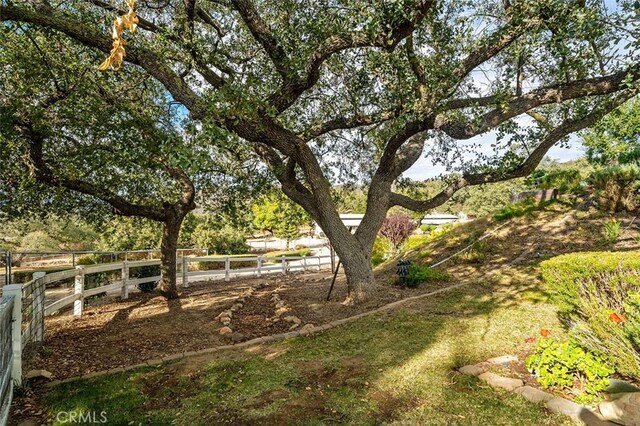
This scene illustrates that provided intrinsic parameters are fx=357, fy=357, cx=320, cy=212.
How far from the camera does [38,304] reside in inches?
199

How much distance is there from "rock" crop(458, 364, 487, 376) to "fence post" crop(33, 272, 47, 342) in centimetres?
552

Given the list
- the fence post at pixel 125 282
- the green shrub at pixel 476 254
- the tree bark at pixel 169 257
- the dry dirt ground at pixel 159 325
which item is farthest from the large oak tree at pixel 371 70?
the fence post at pixel 125 282

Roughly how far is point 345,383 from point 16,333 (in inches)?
139

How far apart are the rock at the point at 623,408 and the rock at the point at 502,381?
0.65 metres

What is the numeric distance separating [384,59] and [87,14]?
4.64 metres

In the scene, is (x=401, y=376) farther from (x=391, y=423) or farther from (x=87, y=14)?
(x=87, y=14)

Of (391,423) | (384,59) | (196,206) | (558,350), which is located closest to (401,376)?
(391,423)

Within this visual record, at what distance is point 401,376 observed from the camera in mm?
3812

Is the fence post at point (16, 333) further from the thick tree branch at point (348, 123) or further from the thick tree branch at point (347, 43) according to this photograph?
the thick tree branch at point (348, 123)

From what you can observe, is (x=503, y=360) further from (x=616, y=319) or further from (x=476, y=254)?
(x=476, y=254)

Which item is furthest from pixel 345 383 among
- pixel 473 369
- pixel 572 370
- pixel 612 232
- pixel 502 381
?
pixel 612 232

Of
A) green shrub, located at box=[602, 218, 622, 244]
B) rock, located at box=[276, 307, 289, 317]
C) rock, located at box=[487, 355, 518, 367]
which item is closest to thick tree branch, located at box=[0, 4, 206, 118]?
rock, located at box=[276, 307, 289, 317]

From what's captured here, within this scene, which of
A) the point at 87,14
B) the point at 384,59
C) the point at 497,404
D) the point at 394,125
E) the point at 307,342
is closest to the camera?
the point at 497,404

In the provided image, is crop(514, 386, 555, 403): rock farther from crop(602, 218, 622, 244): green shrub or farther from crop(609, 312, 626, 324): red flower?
crop(602, 218, 622, 244): green shrub
